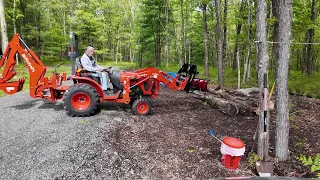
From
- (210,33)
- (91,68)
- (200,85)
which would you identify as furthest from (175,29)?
(91,68)

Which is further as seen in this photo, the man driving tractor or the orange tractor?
the man driving tractor

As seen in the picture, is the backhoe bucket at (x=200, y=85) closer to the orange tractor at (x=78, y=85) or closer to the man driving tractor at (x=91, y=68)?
the orange tractor at (x=78, y=85)

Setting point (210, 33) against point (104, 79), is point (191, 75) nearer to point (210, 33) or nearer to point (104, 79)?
point (104, 79)

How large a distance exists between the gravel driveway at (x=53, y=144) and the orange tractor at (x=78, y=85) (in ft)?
1.40

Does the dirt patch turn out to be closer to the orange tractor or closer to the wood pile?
the wood pile

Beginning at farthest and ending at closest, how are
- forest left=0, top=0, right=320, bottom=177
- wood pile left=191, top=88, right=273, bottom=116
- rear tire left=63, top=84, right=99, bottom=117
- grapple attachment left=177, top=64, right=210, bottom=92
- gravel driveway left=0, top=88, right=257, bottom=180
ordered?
grapple attachment left=177, top=64, right=210, bottom=92 → wood pile left=191, top=88, right=273, bottom=116 → rear tire left=63, top=84, right=99, bottom=117 → forest left=0, top=0, right=320, bottom=177 → gravel driveway left=0, top=88, right=257, bottom=180

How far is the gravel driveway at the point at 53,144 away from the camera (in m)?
3.78

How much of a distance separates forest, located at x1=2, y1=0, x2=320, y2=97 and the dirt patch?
6678mm

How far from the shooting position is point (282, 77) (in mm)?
4434

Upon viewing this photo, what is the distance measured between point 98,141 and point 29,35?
23625 mm

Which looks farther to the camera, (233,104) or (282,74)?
(233,104)

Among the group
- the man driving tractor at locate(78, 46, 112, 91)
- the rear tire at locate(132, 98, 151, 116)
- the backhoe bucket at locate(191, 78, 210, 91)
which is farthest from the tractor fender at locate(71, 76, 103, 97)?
the backhoe bucket at locate(191, 78, 210, 91)

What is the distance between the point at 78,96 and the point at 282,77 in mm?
5066

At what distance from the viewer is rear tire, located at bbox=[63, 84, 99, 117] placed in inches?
260
